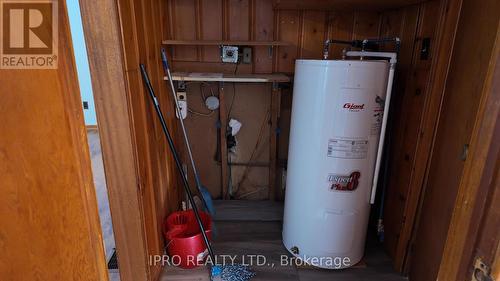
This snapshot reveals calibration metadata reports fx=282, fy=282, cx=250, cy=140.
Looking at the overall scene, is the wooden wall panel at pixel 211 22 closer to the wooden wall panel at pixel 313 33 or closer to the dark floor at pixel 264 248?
the wooden wall panel at pixel 313 33

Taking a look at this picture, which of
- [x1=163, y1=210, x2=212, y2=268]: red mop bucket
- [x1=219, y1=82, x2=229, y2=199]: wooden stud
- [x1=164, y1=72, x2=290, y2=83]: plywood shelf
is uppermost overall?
[x1=164, y1=72, x2=290, y2=83]: plywood shelf

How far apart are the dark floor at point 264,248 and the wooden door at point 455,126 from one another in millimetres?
274

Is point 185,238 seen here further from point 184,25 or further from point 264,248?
point 184,25

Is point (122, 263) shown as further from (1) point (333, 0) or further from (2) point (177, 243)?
(1) point (333, 0)

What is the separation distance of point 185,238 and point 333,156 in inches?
37.1

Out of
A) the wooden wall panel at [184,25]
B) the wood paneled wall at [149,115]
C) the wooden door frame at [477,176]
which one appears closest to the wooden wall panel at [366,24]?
the wooden wall panel at [184,25]

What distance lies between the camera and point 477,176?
444 mm

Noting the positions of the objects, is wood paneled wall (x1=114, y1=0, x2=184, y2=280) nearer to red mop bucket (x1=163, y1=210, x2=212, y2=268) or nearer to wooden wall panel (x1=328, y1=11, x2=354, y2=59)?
red mop bucket (x1=163, y1=210, x2=212, y2=268)

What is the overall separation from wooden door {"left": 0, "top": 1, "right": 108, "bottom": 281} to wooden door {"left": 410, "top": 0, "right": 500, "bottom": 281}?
3.97ft

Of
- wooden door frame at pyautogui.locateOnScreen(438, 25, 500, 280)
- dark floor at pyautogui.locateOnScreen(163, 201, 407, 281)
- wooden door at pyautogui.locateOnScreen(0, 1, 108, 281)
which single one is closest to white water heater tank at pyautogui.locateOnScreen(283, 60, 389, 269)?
dark floor at pyautogui.locateOnScreen(163, 201, 407, 281)

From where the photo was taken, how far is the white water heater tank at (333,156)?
1365 mm

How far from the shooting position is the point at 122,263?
A: 138 centimetres

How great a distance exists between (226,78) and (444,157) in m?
1.26

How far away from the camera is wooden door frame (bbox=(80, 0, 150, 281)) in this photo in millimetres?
1074
